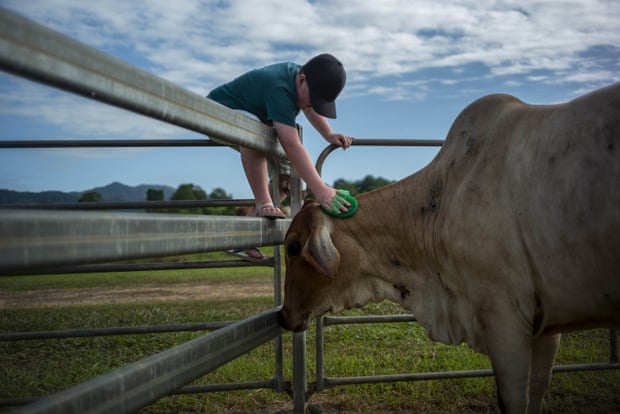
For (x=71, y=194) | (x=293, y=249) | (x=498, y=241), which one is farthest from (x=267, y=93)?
(x=498, y=241)

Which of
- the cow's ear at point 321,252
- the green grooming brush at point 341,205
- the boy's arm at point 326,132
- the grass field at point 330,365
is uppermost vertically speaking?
the boy's arm at point 326,132

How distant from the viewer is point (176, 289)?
10.1m

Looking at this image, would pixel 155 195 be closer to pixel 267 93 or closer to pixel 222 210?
pixel 267 93

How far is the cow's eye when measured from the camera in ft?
10.3

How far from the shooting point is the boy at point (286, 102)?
3.01 metres

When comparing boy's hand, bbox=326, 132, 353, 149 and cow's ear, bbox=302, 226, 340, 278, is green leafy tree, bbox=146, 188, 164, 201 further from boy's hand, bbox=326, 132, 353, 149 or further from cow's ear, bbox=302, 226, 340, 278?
cow's ear, bbox=302, 226, 340, 278

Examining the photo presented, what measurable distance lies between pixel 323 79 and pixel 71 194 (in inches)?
59.1

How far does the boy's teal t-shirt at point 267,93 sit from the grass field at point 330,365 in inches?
78.3

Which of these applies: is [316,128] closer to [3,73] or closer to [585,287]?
[585,287]

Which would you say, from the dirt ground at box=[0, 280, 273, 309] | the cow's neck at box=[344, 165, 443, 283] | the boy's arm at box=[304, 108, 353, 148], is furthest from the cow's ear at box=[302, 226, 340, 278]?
the dirt ground at box=[0, 280, 273, 309]

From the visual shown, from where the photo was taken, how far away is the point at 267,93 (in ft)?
10.4

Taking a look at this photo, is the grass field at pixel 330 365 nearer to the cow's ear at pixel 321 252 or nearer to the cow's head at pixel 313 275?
the cow's head at pixel 313 275

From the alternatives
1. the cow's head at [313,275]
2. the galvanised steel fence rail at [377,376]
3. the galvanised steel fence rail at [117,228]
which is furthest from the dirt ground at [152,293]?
the galvanised steel fence rail at [117,228]

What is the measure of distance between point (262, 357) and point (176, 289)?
5.39m
